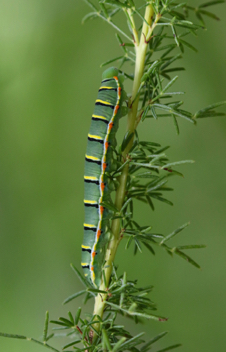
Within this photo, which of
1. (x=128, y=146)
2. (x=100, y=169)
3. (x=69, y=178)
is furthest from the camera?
(x=69, y=178)

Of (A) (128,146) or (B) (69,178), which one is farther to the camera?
(B) (69,178)

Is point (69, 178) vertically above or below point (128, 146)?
below

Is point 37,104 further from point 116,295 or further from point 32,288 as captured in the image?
point 116,295

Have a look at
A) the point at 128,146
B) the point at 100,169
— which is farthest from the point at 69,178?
the point at 128,146

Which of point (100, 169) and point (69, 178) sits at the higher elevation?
point (100, 169)

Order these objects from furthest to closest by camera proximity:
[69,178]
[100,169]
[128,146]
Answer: [69,178] → [100,169] → [128,146]

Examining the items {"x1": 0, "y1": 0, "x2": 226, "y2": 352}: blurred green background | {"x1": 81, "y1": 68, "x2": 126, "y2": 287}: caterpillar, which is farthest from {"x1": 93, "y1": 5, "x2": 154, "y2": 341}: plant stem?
{"x1": 0, "y1": 0, "x2": 226, "y2": 352}: blurred green background

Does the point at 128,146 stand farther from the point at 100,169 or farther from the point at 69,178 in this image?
the point at 69,178

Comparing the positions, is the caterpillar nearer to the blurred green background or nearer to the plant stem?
the plant stem

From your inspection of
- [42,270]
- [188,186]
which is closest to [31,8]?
[188,186]
